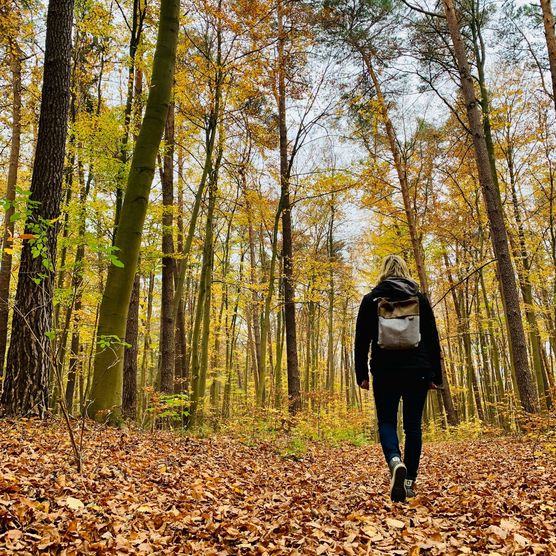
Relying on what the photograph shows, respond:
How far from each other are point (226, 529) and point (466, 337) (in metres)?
17.4

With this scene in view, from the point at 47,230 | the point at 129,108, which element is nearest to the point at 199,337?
the point at 47,230

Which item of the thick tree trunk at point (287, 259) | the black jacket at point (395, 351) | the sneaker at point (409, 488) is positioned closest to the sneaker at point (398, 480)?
the sneaker at point (409, 488)

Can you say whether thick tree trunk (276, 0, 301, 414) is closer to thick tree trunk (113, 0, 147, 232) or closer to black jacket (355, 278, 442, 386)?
thick tree trunk (113, 0, 147, 232)

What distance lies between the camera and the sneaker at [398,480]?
3.50m

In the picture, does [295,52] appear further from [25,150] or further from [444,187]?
[25,150]

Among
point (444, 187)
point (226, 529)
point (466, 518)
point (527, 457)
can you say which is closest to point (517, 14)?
point (444, 187)

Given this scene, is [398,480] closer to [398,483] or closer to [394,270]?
[398,483]

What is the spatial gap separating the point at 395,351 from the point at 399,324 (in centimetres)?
24

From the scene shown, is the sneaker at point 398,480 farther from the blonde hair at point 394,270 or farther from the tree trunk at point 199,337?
the tree trunk at point 199,337

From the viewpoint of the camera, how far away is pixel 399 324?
3.75m

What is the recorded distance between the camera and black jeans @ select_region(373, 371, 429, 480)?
3771mm

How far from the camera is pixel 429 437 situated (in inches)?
547

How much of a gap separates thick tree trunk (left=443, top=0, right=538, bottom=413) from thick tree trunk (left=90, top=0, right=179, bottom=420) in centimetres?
618

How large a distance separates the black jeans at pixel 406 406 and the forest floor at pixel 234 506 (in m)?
0.43
